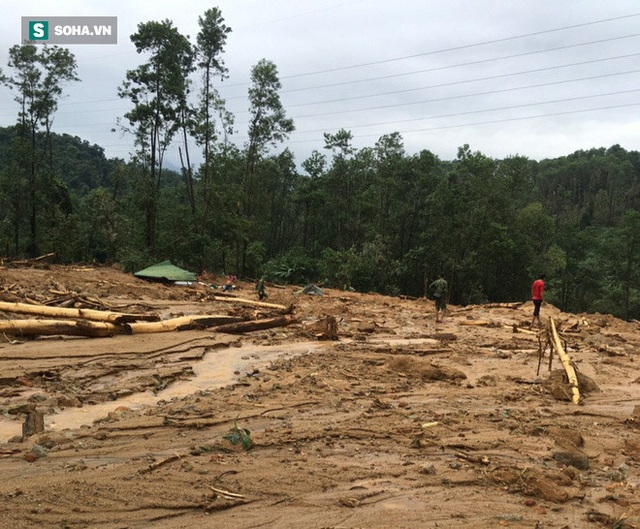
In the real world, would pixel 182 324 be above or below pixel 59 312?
below

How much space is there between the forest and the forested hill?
0.32ft

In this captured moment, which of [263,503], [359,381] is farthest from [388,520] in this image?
[359,381]

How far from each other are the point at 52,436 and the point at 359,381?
14.8ft

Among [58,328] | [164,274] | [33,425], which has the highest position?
[164,274]

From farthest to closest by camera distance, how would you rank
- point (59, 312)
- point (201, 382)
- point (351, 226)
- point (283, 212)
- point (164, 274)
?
point (283, 212) → point (351, 226) → point (164, 274) → point (59, 312) → point (201, 382)

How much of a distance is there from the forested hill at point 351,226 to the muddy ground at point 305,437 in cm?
1846

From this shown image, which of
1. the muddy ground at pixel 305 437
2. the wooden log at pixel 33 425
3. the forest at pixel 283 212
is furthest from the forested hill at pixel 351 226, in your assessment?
the wooden log at pixel 33 425

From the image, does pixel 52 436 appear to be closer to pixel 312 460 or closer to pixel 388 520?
pixel 312 460

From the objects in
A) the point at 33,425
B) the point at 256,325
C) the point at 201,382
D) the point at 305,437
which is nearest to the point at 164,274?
the point at 256,325

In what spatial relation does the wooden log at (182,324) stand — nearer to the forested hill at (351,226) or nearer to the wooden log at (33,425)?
the wooden log at (33,425)

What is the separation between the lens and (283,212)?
4884 centimetres

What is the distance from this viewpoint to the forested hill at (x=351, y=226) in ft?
101

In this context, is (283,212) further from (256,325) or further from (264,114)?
(256,325)

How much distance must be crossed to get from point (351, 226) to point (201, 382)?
109 ft
